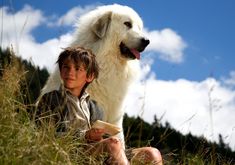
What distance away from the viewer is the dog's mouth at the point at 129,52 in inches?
317

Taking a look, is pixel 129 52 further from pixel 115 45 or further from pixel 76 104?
pixel 76 104

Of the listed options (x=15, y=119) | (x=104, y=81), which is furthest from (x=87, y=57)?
(x=104, y=81)

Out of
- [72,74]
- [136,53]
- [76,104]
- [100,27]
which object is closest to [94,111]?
[76,104]

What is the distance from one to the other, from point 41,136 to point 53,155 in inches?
9.7

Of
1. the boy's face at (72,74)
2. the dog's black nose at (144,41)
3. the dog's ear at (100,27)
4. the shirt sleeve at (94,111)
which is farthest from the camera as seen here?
the dog's ear at (100,27)

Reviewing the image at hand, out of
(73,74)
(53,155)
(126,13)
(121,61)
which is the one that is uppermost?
(126,13)

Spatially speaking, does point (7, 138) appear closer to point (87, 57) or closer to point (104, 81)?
point (87, 57)

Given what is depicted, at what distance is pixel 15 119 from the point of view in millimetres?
4109

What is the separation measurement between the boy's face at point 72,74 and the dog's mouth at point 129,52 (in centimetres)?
296

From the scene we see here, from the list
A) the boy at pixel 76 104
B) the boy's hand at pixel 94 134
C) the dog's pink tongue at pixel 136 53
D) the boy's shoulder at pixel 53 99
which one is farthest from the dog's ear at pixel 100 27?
the boy's hand at pixel 94 134

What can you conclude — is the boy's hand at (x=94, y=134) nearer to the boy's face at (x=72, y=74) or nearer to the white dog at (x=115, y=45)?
the boy's face at (x=72, y=74)

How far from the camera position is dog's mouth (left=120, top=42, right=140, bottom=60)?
317 inches

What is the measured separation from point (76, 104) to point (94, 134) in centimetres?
53

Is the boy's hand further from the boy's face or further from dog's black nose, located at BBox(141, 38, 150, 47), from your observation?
dog's black nose, located at BBox(141, 38, 150, 47)
